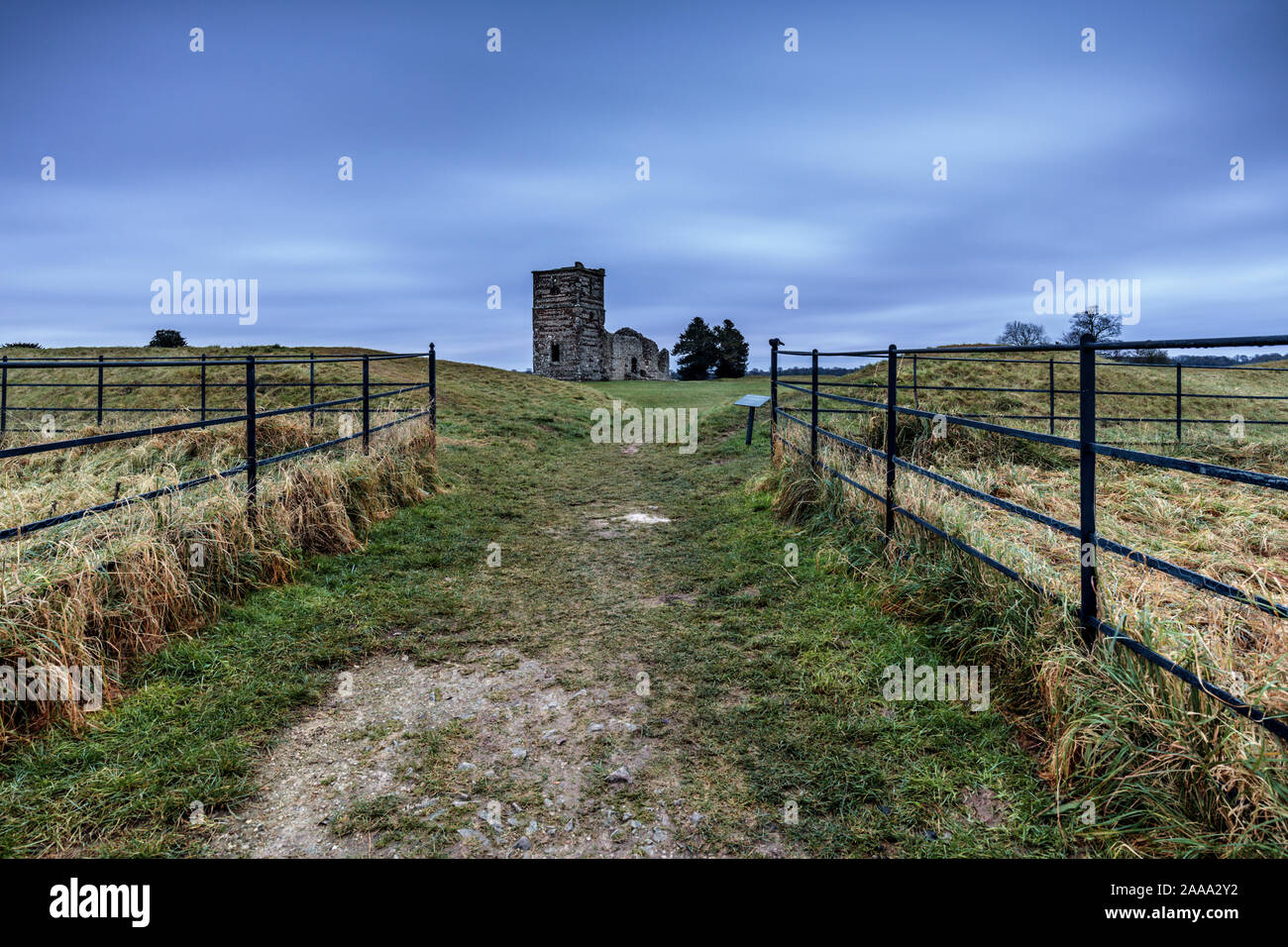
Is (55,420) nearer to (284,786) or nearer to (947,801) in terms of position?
(284,786)

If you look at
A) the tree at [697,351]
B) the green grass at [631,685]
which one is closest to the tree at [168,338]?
the tree at [697,351]

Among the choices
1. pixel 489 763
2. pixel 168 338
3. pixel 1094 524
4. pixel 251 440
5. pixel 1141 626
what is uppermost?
pixel 168 338

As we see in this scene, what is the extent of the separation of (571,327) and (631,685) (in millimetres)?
36395

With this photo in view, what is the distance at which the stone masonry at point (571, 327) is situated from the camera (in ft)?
127

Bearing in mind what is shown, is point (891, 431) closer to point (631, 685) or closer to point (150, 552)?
point (631, 685)

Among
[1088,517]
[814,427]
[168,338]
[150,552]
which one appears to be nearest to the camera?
[1088,517]

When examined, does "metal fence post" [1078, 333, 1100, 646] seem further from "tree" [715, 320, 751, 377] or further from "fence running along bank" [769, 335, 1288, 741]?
"tree" [715, 320, 751, 377]

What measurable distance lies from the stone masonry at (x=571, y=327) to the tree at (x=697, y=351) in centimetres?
1137

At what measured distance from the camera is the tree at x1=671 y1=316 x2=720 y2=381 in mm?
50375

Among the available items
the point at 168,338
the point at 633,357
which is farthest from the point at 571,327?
the point at 168,338

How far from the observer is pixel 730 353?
50.4 m
